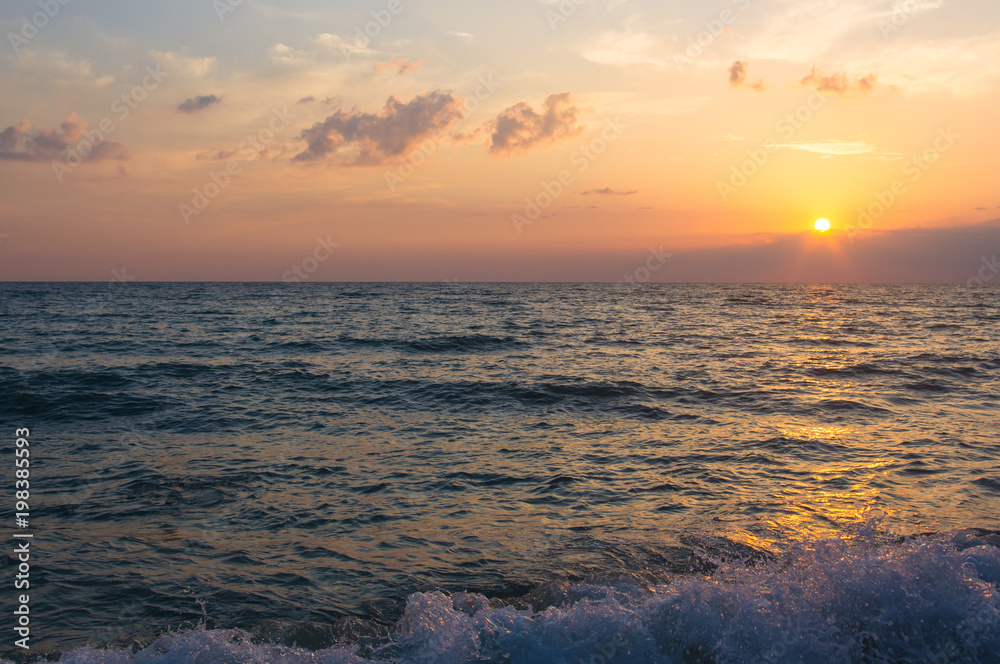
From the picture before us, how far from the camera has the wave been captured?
5141 mm

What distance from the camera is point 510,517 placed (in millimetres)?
8289

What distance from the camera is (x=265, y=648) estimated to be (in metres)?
5.27

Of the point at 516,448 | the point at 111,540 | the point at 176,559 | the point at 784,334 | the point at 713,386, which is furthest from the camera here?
the point at 784,334

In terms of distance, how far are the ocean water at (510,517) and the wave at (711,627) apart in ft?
0.07

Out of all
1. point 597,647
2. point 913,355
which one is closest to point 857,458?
point 597,647

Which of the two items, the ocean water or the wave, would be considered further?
the ocean water

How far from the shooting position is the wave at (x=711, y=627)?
16.9 ft

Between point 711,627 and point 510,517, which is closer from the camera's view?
point 711,627

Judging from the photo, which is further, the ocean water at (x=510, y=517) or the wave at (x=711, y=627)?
the ocean water at (x=510, y=517)

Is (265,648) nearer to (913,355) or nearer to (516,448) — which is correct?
(516,448)

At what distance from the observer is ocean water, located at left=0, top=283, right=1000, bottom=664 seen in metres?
5.38

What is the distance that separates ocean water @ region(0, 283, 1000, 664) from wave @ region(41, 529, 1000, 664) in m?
0.02

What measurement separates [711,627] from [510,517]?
11.2ft

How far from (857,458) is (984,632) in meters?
6.26
